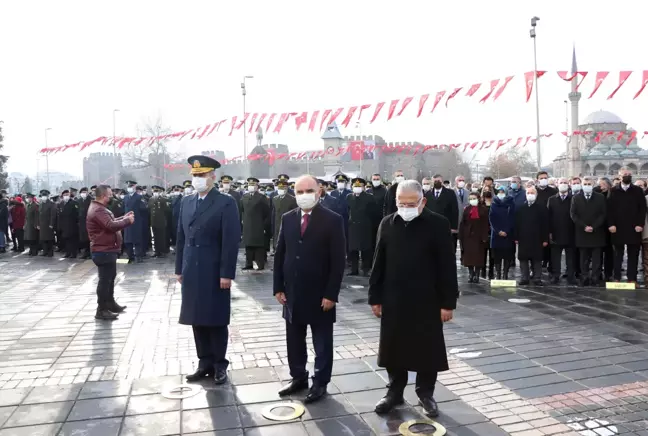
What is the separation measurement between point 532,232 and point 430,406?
6699 millimetres

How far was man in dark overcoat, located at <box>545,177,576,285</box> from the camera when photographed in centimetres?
1039

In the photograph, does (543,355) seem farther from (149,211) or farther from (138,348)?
(149,211)

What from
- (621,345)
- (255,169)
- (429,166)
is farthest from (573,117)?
(621,345)

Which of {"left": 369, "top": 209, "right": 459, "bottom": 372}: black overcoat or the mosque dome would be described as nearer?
{"left": 369, "top": 209, "right": 459, "bottom": 372}: black overcoat

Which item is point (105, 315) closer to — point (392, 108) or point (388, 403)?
point (388, 403)

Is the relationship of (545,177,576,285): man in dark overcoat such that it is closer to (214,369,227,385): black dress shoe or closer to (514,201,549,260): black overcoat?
(514,201,549,260): black overcoat

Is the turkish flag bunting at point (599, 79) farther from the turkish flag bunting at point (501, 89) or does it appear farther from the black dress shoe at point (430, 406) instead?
the black dress shoe at point (430, 406)

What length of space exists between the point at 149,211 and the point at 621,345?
1295 centimetres

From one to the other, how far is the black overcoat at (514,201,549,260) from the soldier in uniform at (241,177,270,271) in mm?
5535

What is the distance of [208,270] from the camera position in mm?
5215

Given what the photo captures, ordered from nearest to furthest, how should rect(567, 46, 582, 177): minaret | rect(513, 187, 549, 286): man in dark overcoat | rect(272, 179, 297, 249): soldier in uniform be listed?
rect(513, 187, 549, 286): man in dark overcoat → rect(272, 179, 297, 249): soldier in uniform → rect(567, 46, 582, 177): minaret

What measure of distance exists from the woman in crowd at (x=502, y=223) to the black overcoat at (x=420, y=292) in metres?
6.47

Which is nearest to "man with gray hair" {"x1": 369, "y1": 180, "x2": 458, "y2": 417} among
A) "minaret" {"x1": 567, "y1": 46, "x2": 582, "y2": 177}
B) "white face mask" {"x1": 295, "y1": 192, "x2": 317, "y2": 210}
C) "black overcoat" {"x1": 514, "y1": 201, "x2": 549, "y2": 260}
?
"white face mask" {"x1": 295, "y1": 192, "x2": 317, "y2": 210}

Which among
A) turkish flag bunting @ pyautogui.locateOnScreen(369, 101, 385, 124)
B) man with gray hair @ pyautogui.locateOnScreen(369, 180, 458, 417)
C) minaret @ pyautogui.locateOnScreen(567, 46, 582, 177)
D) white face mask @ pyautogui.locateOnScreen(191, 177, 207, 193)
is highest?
minaret @ pyautogui.locateOnScreen(567, 46, 582, 177)
